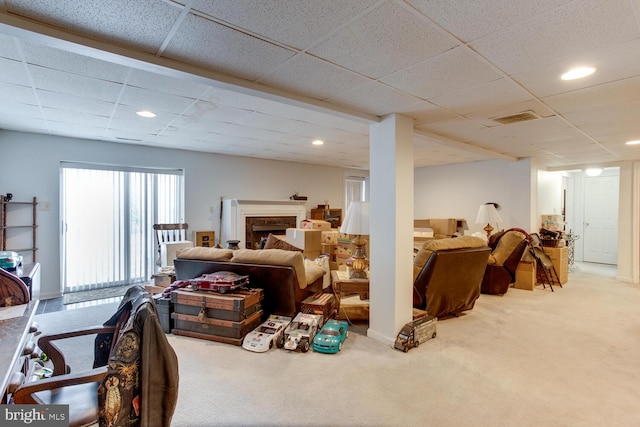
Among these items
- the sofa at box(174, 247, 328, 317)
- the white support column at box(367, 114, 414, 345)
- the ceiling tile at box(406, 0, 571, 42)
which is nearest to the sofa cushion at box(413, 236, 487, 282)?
the white support column at box(367, 114, 414, 345)

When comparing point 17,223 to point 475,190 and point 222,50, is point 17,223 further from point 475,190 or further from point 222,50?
point 475,190

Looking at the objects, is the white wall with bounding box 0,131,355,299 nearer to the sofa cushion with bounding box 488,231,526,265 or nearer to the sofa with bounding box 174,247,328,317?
the sofa with bounding box 174,247,328,317

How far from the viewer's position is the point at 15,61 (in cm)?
222

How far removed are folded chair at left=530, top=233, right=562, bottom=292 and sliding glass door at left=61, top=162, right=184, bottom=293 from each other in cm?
610

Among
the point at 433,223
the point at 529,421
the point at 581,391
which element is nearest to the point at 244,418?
the point at 529,421

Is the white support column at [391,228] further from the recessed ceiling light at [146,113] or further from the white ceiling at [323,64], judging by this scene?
the recessed ceiling light at [146,113]

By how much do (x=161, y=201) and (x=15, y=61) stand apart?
12.0ft

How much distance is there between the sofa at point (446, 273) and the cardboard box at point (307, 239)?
5.89ft

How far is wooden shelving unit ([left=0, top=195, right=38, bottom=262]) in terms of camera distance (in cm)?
426

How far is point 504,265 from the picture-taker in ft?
15.7

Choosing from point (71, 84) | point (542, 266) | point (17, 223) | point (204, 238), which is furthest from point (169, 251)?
point (542, 266)

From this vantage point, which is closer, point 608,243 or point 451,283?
point 451,283

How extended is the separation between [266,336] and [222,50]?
238 centimetres

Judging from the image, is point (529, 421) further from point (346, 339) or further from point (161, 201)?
point (161, 201)
